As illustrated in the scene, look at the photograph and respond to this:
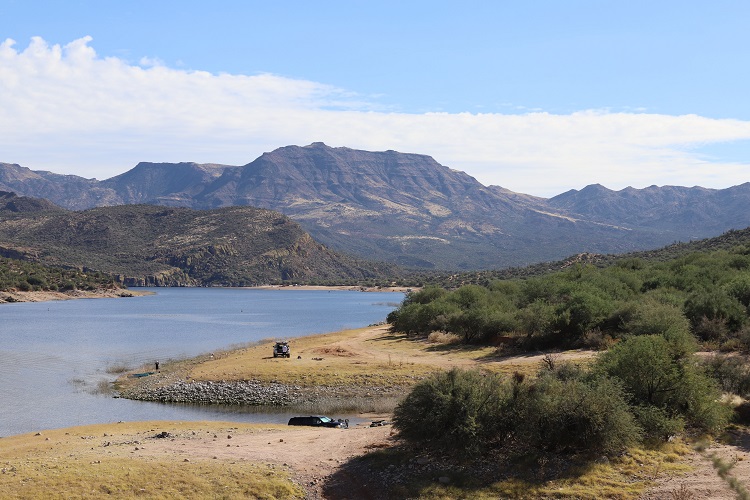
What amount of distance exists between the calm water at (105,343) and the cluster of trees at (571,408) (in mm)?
15327

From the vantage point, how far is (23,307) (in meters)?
135

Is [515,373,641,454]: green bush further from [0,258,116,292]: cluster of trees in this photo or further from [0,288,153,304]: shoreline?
[0,258,116,292]: cluster of trees

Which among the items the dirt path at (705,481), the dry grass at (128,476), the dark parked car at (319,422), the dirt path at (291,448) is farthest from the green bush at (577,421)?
the dark parked car at (319,422)

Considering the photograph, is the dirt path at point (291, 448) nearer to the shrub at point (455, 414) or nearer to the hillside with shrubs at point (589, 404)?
the shrub at point (455, 414)

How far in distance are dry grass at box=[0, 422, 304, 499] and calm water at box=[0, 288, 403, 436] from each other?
431 inches

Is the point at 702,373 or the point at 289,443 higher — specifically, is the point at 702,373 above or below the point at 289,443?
above

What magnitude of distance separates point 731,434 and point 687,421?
4.87 ft

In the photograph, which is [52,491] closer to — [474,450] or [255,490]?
[255,490]

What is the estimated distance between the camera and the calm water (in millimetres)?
38188

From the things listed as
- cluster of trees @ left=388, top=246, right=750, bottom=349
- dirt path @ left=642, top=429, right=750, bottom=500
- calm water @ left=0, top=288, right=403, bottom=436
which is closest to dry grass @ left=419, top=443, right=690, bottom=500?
dirt path @ left=642, top=429, right=750, bottom=500

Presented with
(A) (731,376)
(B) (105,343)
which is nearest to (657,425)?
(A) (731,376)

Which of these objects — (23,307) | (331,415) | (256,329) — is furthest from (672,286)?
(23,307)

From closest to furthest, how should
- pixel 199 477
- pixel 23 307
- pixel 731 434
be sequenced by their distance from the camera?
1. pixel 199 477
2. pixel 731 434
3. pixel 23 307

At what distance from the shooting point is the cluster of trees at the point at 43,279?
510ft
